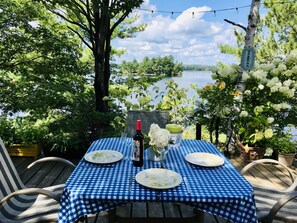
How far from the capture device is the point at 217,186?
5.07 ft

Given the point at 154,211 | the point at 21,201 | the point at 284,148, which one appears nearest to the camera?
the point at 21,201

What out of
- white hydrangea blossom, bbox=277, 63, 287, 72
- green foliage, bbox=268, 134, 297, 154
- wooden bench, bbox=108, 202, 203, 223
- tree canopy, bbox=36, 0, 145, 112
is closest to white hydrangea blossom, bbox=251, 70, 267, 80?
white hydrangea blossom, bbox=277, 63, 287, 72

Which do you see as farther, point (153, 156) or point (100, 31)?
point (100, 31)

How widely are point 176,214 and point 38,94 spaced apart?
2.63 metres

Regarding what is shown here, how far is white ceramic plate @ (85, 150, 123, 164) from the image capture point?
190 centimetres

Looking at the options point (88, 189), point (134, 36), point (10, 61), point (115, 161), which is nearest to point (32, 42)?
point (10, 61)

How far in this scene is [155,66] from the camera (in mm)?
9781

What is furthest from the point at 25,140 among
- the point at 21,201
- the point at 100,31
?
the point at 21,201

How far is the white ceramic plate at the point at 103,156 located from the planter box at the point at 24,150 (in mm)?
2181

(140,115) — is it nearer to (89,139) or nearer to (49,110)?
(89,139)

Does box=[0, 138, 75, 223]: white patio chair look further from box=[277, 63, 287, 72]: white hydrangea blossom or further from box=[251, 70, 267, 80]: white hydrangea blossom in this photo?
box=[277, 63, 287, 72]: white hydrangea blossom

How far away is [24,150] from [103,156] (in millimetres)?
2400

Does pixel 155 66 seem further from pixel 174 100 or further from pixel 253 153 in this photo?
pixel 253 153

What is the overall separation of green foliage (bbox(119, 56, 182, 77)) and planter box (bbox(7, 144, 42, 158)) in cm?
512
